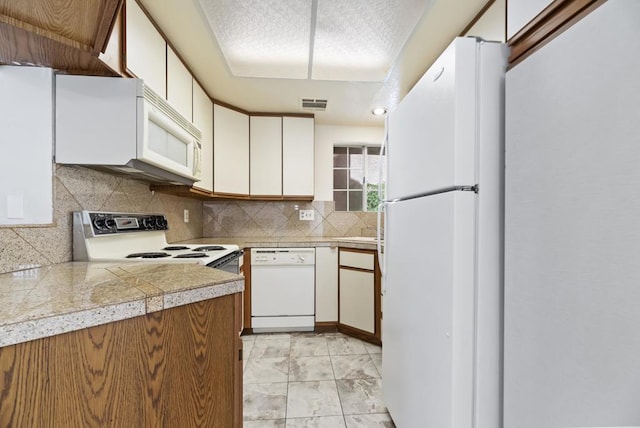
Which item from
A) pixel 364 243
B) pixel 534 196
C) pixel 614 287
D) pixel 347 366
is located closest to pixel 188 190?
pixel 364 243

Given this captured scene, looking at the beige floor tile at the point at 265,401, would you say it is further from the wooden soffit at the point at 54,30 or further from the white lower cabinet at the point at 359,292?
the wooden soffit at the point at 54,30

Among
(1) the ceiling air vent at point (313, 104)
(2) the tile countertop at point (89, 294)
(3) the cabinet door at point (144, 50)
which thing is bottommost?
(2) the tile countertop at point (89, 294)

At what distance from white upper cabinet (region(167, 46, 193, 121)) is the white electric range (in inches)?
31.5

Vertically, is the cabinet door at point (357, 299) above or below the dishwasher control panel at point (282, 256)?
below

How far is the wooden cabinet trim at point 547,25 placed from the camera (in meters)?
0.62

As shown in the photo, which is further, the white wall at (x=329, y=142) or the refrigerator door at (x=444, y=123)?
the white wall at (x=329, y=142)

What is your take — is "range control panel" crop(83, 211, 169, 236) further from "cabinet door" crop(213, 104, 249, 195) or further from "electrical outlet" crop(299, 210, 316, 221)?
"electrical outlet" crop(299, 210, 316, 221)

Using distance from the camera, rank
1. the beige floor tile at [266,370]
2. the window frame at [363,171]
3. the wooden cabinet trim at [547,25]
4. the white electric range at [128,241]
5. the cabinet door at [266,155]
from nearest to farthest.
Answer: the wooden cabinet trim at [547,25] < the white electric range at [128,241] < the beige floor tile at [266,370] < the cabinet door at [266,155] < the window frame at [363,171]

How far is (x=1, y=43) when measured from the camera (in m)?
0.92

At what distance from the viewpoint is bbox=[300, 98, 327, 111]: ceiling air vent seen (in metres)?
2.56

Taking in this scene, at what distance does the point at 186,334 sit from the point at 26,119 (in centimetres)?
123

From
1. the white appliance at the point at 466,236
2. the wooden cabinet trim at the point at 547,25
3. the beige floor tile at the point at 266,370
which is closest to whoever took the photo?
the wooden cabinet trim at the point at 547,25

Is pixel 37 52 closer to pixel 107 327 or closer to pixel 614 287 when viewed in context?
pixel 107 327

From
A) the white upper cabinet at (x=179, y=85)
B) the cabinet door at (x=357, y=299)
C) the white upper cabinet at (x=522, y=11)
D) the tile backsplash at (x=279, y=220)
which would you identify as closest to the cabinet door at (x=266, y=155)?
the tile backsplash at (x=279, y=220)
